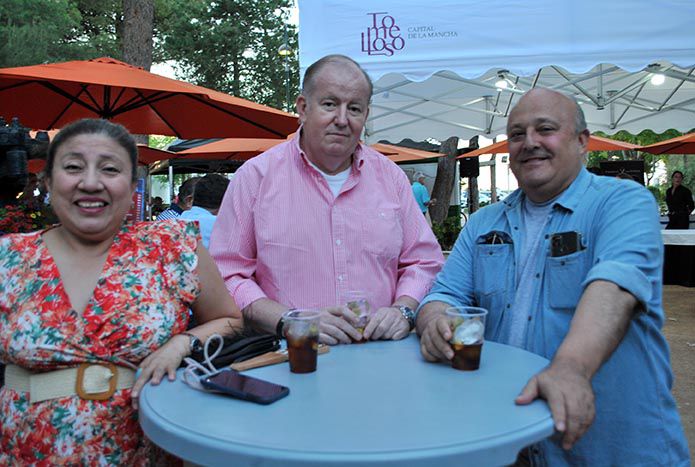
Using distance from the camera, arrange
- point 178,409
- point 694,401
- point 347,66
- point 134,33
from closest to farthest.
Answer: point 178,409
point 347,66
point 694,401
point 134,33

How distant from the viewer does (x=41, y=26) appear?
14.8 m

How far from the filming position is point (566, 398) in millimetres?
1321

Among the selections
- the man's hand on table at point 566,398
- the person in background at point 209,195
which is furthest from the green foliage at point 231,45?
the man's hand on table at point 566,398

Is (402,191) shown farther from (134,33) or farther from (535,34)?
(134,33)

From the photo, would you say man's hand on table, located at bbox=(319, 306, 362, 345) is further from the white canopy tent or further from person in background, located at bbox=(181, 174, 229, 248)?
person in background, located at bbox=(181, 174, 229, 248)

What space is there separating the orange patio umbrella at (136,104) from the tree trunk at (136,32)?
347 centimetres

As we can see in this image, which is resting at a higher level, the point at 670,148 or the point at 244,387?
the point at 670,148

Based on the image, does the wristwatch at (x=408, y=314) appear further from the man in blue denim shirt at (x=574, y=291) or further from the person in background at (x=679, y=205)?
the person in background at (x=679, y=205)

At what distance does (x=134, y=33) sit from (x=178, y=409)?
32.1 feet

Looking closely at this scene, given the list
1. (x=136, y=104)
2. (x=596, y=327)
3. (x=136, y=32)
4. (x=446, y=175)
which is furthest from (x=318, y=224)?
A: (x=446, y=175)

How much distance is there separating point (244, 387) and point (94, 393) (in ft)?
1.74

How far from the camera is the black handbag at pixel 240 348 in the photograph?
1705 millimetres

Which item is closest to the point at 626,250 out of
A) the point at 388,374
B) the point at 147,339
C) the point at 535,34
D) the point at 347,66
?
the point at 388,374

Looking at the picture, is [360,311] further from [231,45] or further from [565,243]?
[231,45]
